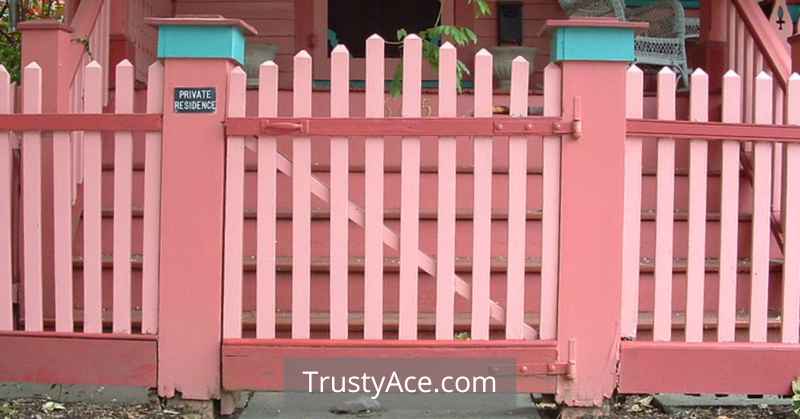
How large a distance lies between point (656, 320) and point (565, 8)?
147 inches

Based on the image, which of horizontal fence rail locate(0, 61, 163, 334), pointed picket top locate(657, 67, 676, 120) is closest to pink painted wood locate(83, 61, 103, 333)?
horizontal fence rail locate(0, 61, 163, 334)

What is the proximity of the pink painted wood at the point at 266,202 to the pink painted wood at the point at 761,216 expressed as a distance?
205cm

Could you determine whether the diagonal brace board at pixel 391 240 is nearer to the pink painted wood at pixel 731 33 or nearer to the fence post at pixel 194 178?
the fence post at pixel 194 178

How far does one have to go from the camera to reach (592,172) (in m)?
3.48

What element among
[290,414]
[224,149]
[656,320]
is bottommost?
[290,414]

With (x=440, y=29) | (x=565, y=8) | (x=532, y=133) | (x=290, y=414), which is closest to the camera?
(x=532, y=133)

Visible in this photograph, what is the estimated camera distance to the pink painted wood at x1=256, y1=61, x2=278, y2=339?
3.51 m

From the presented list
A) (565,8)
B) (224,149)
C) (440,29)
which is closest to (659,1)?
(565,8)

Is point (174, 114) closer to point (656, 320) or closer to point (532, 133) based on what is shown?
point (532, 133)

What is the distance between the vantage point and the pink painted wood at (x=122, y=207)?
3600 mm

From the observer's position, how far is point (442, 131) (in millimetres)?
3467

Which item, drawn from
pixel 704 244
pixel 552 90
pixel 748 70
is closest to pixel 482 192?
pixel 552 90

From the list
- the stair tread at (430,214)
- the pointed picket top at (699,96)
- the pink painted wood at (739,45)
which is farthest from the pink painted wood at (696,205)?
the pink painted wood at (739,45)

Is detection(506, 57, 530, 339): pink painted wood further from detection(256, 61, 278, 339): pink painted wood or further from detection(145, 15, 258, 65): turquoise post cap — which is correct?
detection(145, 15, 258, 65): turquoise post cap
